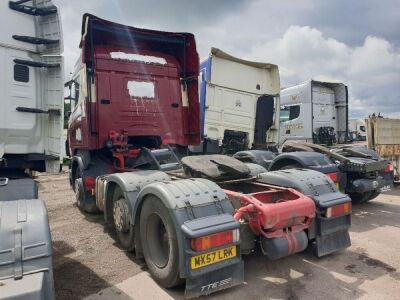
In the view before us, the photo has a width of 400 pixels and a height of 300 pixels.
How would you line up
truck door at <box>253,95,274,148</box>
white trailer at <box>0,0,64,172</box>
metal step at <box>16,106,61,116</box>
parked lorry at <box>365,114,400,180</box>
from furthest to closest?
1. truck door at <box>253,95,274,148</box>
2. parked lorry at <box>365,114,400,180</box>
3. metal step at <box>16,106,61,116</box>
4. white trailer at <box>0,0,64,172</box>

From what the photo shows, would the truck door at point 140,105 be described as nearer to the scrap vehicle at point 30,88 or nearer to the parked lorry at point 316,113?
the scrap vehicle at point 30,88

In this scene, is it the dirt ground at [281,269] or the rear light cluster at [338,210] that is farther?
the rear light cluster at [338,210]

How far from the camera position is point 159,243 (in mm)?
3551

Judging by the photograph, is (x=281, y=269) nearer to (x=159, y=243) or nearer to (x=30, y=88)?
(x=159, y=243)

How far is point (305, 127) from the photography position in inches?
471

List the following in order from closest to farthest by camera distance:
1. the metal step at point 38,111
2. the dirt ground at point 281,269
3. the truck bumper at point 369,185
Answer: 1. the dirt ground at point 281,269
2. the metal step at point 38,111
3. the truck bumper at point 369,185

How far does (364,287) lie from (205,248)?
5.43 feet

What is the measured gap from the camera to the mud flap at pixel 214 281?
2.81 metres

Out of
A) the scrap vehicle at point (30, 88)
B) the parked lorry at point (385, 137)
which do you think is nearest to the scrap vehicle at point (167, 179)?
the scrap vehicle at point (30, 88)

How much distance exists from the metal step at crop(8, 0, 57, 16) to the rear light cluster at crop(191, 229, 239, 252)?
319 centimetres

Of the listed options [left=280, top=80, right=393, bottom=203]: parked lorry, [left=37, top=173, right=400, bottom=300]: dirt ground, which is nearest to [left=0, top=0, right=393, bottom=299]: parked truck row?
[left=37, top=173, right=400, bottom=300]: dirt ground

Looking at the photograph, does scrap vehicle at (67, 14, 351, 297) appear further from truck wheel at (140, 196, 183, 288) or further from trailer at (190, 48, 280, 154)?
trailer at (190, 48, 280, 154)

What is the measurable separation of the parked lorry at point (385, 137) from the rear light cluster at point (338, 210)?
5.14 m

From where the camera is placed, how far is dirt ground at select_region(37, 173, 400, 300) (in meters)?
3.18
